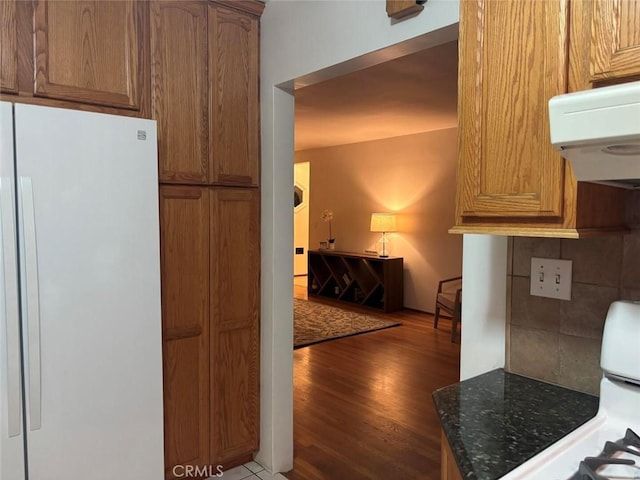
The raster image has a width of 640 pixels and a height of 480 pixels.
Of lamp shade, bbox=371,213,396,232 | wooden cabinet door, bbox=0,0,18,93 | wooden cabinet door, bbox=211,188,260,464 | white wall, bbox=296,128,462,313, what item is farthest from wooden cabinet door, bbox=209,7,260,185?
lamp shade, bbox=371,213,396,232

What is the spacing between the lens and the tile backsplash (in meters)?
1.21

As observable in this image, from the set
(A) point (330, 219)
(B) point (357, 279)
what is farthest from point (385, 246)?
(A) point (330, 219)

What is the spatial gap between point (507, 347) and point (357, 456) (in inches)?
59.4

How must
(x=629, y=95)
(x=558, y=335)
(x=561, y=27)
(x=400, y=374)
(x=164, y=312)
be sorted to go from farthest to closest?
1. (x=400, y=374)
2. (x=164, y=312)
3. (x=558, y=335)
4. (x=561, y=27)
5. (x=629, y=95)

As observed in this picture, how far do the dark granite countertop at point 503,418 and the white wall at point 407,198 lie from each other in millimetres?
4524

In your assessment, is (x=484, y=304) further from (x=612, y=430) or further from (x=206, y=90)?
(x=206, y=90)

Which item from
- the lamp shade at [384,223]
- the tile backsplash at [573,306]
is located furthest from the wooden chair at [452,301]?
the tile backsplash at [573,306]

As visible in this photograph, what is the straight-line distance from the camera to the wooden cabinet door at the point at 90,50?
5.72ft

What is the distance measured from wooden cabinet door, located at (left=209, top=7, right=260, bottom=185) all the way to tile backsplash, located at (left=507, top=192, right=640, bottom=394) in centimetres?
145

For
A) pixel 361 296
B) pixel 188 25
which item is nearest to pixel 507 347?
pixel 188 25

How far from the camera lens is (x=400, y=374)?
3.93 m

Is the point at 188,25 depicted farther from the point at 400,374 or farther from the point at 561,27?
the point at 400,374

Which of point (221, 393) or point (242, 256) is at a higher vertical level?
point (242, 256)

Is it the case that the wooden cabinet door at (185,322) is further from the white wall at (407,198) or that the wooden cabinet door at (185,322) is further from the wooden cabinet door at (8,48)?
the white wall at (407,198)
